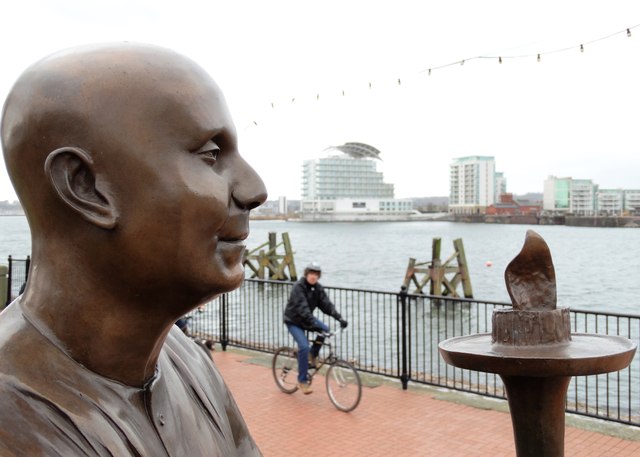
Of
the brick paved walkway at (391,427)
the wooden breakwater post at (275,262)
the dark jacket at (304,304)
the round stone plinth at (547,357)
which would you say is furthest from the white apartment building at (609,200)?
the round stone plinth at (547,357)

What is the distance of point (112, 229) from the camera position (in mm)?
1212

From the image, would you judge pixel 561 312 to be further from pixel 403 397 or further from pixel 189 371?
pixel 403 397

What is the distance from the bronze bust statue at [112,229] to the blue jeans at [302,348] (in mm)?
7520

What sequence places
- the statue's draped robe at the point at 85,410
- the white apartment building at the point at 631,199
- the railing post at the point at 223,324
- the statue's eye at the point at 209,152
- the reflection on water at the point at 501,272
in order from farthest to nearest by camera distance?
1. the white apartment building at the point at 631,199
2. the reflection on water at the point at 501,272
3. the railing post at the point at 223,324
4. the statue's eye at the point at 209,152
5. the statue's draped robe at the point at 85,410

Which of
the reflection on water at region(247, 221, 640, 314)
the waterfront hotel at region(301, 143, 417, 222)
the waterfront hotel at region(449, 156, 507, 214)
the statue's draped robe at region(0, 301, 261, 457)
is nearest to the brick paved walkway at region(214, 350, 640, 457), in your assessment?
the statue's draped robe at region(0, 301, 261, 457)

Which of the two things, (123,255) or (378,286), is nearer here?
(123,255)

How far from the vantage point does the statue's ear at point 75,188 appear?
120 centimetres

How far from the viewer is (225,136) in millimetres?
1350

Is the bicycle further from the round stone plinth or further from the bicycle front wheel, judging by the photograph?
the round stone plinth

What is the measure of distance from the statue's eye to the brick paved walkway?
5.89 m

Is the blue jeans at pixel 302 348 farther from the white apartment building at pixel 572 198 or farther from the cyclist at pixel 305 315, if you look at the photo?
the white apartment building at pixel 572 198

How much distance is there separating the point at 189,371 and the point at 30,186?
1.97ft

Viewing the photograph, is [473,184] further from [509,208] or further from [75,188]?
[75,188]

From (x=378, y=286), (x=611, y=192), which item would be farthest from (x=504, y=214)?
(x=378, y=286)
